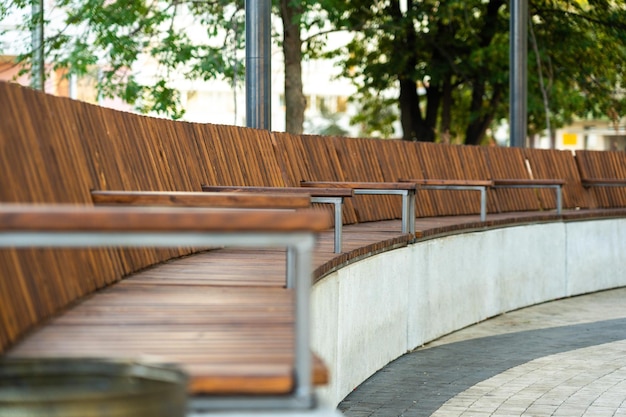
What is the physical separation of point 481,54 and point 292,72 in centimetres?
609

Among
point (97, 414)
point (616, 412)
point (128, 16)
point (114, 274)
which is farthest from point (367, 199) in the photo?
point (128, 16)

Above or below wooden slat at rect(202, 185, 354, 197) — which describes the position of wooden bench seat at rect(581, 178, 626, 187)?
below

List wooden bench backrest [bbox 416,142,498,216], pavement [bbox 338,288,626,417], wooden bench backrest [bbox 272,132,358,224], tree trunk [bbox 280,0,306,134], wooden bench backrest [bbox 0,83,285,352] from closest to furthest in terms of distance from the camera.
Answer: wooden bench backrest [bbox 0,83,285,352] → pavement [bbox 338,288,626,417] → wooden bench backrest [bbox 272,132,358,224] → wooden bench backrest [bbox 416,142,498,216] → tree trunk [bbox 280,0,306,134]

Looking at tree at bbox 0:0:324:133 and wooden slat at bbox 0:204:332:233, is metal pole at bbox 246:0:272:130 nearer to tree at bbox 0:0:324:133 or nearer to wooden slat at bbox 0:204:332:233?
tree at bbox 0:0:324:133

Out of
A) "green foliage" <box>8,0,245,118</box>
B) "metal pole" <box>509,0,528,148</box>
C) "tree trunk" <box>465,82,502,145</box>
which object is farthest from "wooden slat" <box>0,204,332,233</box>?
"tree trunk" <box>465,82,502,145</box>

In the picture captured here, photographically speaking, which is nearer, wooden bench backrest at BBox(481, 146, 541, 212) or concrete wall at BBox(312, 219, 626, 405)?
concrete wall at BBox(312, 219, 626, 405)

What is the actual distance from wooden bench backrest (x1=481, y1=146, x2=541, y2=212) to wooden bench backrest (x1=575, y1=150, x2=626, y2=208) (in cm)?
128

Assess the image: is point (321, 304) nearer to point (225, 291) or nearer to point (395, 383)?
point (225, 291)

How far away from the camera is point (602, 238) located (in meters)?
14.7

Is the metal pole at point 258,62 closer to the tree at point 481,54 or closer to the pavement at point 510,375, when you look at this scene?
the pavement at point 510,375

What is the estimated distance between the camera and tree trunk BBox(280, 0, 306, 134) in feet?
65.8

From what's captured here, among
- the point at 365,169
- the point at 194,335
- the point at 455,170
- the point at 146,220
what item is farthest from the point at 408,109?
the point at 146,220

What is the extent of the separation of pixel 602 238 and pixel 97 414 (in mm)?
13004

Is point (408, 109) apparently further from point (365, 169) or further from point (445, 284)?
point (445, 284)
